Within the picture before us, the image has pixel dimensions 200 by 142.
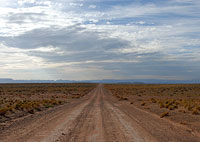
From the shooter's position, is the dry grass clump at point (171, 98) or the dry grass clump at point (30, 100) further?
the dry grass clump at point (171, 98)

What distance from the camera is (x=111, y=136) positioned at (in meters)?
9.82

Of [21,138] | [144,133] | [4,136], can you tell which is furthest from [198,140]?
[4,136]

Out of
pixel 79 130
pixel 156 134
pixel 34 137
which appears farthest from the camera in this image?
pixel 79 130

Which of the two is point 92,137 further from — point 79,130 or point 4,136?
point 4,136

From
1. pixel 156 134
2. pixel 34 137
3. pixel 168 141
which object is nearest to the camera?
pixel 168 141

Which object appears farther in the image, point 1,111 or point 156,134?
point 1,111

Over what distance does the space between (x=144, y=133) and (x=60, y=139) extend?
3997 mm

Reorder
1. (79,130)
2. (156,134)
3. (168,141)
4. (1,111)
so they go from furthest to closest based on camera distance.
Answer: (1,111)
(79,130)
(156,134)
(168,141)

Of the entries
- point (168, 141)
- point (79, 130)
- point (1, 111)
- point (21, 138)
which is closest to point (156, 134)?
point (168, 141)

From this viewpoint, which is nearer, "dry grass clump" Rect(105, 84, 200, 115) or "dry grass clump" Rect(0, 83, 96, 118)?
"dry grass clump" Rect(0, 83, 96, 118)

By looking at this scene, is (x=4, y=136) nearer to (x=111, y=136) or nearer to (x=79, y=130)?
(x=79, y=130)

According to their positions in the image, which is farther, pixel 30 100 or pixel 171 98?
pixel 171 98

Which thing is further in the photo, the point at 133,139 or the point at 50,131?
the point at 50,131

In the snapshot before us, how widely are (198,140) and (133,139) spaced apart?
9.48 feet
